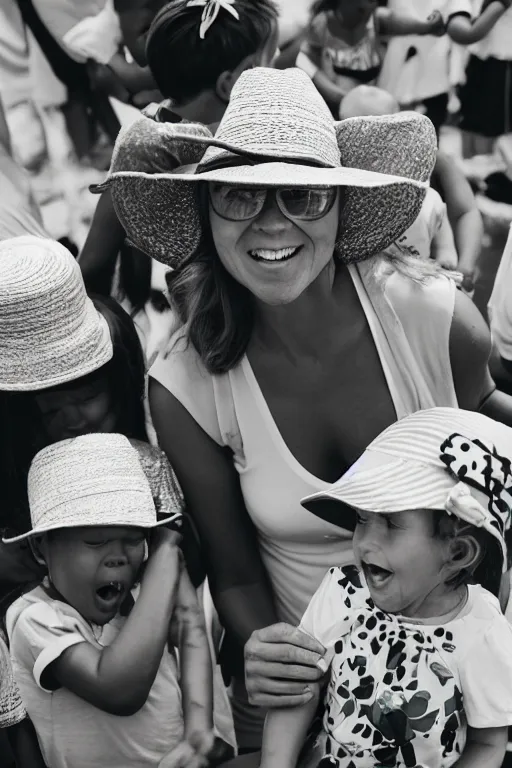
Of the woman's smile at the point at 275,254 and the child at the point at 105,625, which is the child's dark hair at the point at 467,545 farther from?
the child at the point at 105,625

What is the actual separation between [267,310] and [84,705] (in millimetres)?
803

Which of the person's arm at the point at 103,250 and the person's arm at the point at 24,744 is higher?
the person's arm at the point at 103,250

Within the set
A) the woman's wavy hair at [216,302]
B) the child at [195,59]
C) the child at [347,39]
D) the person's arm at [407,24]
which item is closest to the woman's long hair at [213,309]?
the woman's wavy hair at [216,302]

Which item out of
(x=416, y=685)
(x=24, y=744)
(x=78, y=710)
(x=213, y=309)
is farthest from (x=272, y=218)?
(x=24, y=744)

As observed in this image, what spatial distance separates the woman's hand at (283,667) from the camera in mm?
1597

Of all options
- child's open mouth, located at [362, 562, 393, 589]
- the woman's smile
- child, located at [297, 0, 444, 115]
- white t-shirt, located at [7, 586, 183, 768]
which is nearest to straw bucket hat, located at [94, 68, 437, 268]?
the woman's smile

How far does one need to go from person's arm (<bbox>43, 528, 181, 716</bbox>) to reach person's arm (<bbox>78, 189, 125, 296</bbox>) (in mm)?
834

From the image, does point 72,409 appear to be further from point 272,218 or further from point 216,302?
point 272,218

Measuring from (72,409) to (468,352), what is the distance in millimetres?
758

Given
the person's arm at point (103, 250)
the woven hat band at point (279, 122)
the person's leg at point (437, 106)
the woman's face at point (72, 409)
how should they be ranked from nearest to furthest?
the woven hat band at point (279, 122) < the woman's face at point (72, 409) < the person's arm at point (103, 250) < the person's leg at point (437, 106)

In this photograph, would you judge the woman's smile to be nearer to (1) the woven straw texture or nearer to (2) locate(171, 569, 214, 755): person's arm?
(1) the woven straw texture

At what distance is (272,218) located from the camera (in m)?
1.60

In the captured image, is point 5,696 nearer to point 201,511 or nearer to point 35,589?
point 35,589

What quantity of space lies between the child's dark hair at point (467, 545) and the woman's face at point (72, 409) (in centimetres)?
77
